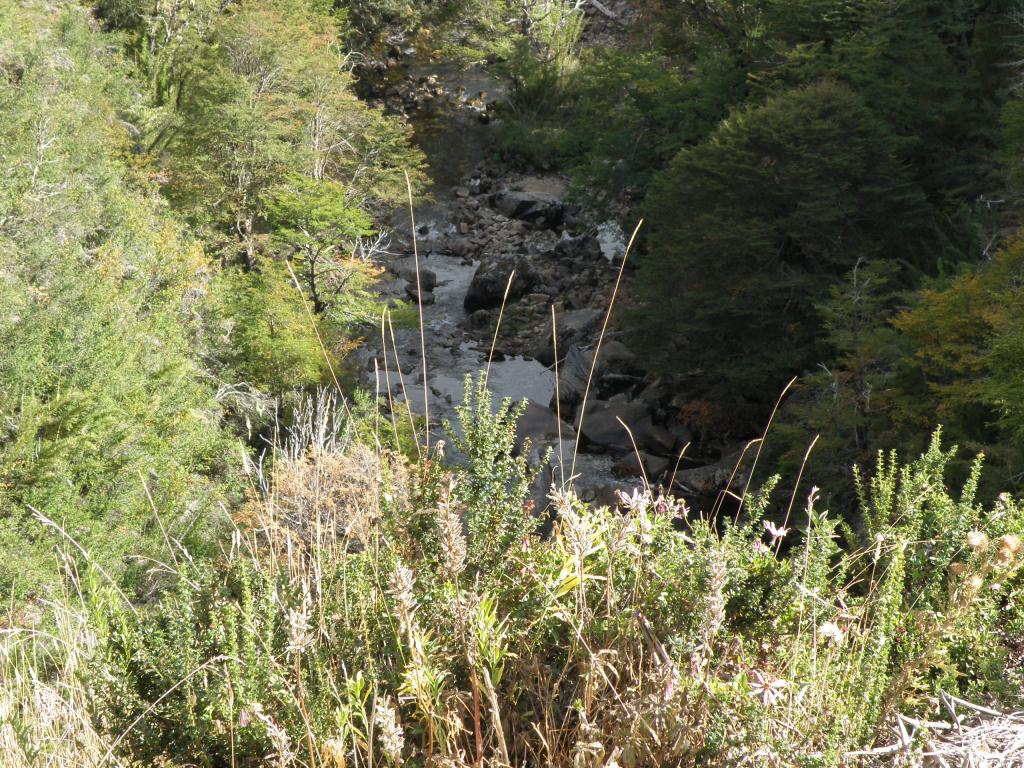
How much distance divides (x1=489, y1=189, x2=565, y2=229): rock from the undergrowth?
2370 centimetres

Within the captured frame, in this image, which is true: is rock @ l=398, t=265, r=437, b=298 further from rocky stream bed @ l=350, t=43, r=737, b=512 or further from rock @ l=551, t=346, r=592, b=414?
rock @ l=551, t=346, r=592, b=414

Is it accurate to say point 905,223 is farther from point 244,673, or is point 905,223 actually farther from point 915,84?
point 244,673

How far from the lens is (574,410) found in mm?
16266

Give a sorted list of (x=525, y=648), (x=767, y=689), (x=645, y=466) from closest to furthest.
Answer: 1. (x=767, y=689)
2. (x=525, y=648)
3. (x=645, y=466)

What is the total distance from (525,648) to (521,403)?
711mm

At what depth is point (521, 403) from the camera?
2.30m

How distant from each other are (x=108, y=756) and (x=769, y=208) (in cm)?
1329

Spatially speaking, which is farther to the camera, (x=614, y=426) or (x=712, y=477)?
(x=614, y=426)

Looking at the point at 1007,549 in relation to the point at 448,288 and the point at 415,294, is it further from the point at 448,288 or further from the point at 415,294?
the point at 448,288

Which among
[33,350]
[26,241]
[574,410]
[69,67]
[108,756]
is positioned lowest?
[574,410]

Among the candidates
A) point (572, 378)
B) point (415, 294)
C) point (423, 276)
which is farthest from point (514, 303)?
point (572, 378)

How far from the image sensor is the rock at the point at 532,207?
2534cm

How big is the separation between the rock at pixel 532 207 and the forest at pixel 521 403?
0.12 metres

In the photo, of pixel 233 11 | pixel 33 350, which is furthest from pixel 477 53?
pixel 33 350
